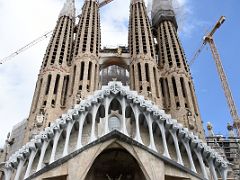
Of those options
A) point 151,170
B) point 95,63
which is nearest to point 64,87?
point 95,63

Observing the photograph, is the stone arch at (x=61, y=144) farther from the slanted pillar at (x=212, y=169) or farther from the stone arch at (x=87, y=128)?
the slanted pillar at (x=212, y=169)

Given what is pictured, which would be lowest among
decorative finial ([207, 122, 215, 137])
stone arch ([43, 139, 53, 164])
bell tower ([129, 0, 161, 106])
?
stone arch ([43, 139, 53, 164])

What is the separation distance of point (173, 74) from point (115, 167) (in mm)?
11623

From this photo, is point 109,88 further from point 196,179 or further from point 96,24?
point 96,24

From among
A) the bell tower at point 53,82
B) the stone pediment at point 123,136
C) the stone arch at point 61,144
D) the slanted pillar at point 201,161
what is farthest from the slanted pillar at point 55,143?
the slanted pillar at point 201,161

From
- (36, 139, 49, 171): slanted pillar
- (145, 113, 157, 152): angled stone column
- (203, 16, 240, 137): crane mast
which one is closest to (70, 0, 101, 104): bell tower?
(36, 139, 49, 171): slanted pillar

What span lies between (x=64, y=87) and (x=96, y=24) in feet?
28.3

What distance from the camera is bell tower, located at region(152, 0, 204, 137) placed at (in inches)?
1043

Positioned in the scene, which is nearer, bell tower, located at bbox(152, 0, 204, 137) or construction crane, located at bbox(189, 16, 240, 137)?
bell tower, located at bbox(152, 0, 204, 137)

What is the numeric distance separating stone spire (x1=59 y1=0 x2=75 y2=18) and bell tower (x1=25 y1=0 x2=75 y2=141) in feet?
3.56

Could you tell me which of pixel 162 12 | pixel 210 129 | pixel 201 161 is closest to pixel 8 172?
pixel 201 161

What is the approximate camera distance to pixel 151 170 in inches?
712

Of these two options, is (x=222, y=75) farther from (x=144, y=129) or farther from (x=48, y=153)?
(x=48, y=153)

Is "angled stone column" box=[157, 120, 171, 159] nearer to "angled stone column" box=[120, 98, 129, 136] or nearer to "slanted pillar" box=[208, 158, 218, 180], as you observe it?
"angled stone column" box=[120, 98, 129, 136]
